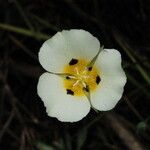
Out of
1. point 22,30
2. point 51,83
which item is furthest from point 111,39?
point 51,83

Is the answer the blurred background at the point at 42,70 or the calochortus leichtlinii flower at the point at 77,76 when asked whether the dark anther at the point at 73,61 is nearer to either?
the calochortus leichtlinii flower at the point at 77,76

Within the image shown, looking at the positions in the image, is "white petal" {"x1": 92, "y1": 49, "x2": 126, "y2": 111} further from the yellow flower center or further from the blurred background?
the blurred background

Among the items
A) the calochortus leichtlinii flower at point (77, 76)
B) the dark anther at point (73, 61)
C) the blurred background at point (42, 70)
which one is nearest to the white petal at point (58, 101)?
the calochortus leichtlinii flower at point (77, 76)

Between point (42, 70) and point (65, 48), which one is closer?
point (65, 48)

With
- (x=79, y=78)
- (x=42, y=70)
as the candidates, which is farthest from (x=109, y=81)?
(x=42, y=70)

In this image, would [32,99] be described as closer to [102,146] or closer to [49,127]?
[49,127]

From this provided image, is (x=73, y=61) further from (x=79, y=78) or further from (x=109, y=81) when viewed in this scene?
(x=109, y=81)

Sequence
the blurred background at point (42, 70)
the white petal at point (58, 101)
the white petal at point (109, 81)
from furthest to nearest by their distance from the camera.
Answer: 1. the blurred background at point (42, 70)
2. the white petal at point (58, 101)
3. the white petal at point (109, 81)
